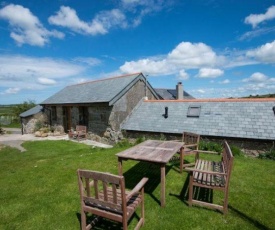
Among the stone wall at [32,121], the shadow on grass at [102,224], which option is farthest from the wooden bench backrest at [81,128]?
the shadow on grass at [102,224]

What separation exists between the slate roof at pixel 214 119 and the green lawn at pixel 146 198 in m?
1.83

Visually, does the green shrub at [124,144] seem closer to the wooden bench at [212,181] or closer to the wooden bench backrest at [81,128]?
the wooden bench backrest at [81,128]

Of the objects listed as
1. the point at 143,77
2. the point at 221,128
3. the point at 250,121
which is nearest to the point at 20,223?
the point at 221,128

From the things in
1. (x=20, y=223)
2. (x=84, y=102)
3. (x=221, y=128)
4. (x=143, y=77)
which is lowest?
(x=20, y=223)

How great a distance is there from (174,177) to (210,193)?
134 centimetres

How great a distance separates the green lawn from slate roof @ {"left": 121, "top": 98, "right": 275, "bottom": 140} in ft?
6.01

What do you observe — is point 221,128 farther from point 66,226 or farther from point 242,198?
point 66,226

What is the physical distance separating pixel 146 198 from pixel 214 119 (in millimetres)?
7114

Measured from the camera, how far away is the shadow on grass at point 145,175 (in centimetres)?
568

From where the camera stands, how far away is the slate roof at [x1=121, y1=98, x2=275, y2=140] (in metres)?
9.51

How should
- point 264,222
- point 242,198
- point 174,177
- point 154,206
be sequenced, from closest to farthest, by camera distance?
point 264,222 → point 154,206 → point 242,198 → point 174,177

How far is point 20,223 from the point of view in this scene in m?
4.23

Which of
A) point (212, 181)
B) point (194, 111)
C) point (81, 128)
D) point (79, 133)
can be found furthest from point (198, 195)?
point (81, 128)

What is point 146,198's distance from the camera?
5086 millimetres
